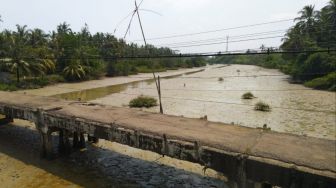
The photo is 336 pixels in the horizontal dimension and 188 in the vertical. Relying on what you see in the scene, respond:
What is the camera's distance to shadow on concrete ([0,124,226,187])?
10.6 m

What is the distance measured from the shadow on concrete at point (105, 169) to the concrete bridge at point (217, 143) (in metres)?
1.06

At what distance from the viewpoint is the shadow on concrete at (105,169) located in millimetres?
10641

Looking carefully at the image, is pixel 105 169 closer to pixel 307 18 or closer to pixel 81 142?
pixel 81 142

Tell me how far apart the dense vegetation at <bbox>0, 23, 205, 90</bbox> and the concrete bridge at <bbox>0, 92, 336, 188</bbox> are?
12065 millimetres

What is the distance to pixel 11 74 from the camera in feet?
128

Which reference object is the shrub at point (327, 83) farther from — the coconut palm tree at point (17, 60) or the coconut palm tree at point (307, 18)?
the coconut palm tree at point (17, 60)

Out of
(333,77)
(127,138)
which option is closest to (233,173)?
(127,138)

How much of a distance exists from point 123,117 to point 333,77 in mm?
32755

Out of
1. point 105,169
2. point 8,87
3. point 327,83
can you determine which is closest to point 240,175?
point 105,169

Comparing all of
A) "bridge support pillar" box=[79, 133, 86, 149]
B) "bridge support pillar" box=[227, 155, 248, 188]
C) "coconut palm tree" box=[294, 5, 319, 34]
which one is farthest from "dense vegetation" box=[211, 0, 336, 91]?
"bridge support pillar" box=[227, 155, 248, 188]

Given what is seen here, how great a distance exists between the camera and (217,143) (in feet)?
26.5

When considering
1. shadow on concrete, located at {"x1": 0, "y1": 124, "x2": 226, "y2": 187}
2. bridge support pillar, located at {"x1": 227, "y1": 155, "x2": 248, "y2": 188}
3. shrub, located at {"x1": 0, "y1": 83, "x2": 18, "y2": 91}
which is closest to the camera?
bridge support pillar, located at {"x1": 227, "y1": 155, "x2": 248, "y2": 188}

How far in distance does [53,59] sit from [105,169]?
2126cm

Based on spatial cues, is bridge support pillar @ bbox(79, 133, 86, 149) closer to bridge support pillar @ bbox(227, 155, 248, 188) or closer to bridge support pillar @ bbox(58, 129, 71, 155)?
bridge support pillar @ bbox(58, 129, 71, 155)
